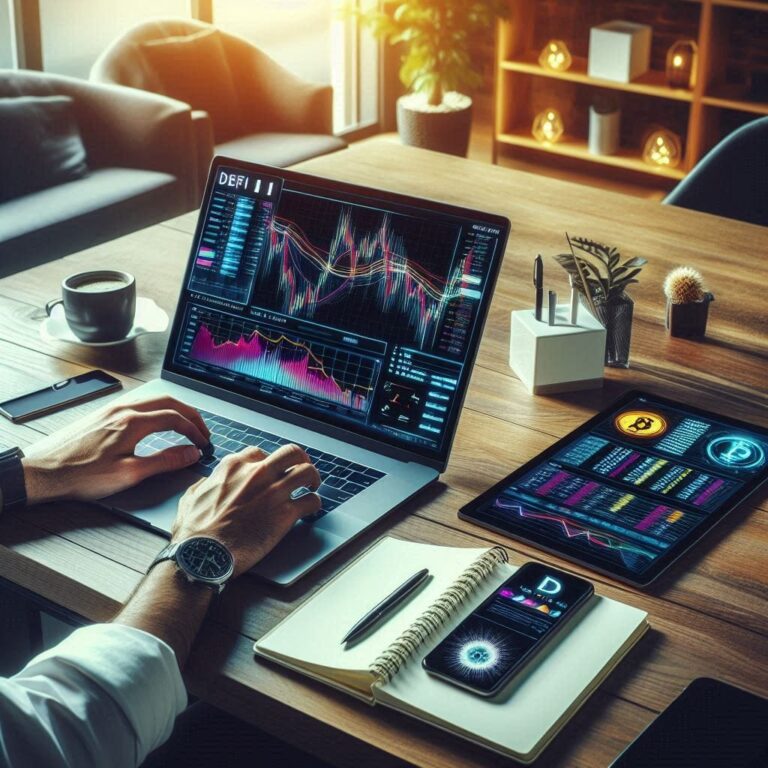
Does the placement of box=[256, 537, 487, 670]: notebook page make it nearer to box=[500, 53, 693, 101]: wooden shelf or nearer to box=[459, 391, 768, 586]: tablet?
box=[459, 391, 768, 586]: tablet

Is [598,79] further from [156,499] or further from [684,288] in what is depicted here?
[156,499]

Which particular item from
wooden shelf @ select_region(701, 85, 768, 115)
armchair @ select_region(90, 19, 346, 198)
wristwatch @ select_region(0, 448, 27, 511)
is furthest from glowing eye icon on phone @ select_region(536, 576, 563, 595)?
wooden shelf @ select_region(701, 85, 768, 115)

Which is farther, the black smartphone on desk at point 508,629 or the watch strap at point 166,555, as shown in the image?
the watch strap at point 166,555

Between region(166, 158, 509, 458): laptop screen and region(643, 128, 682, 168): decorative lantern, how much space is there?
3769 millimetres

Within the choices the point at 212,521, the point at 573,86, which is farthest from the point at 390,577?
the point at 573,86

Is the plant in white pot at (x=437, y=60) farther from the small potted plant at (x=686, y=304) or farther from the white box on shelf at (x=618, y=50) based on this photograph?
the small potted plant at (x=686, y=304)

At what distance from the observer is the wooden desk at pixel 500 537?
3.08ft

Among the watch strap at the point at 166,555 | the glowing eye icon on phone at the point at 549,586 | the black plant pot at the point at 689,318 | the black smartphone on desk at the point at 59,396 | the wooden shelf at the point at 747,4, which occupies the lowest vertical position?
the black smartphone on desk at the point at 59,396

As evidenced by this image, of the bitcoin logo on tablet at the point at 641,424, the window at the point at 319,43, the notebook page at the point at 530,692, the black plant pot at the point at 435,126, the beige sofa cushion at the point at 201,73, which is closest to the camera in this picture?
the notebook page at the point at 530,692

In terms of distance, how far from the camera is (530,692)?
932 millimetres

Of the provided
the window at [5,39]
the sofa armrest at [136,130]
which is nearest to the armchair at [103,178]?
the sofa armrest at [136,130]

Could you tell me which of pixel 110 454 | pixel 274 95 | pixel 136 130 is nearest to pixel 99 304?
pixel 110 454

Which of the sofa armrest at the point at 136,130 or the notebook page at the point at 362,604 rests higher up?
the notebook page at the point at 362,604

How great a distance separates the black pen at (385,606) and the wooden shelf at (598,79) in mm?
4046
